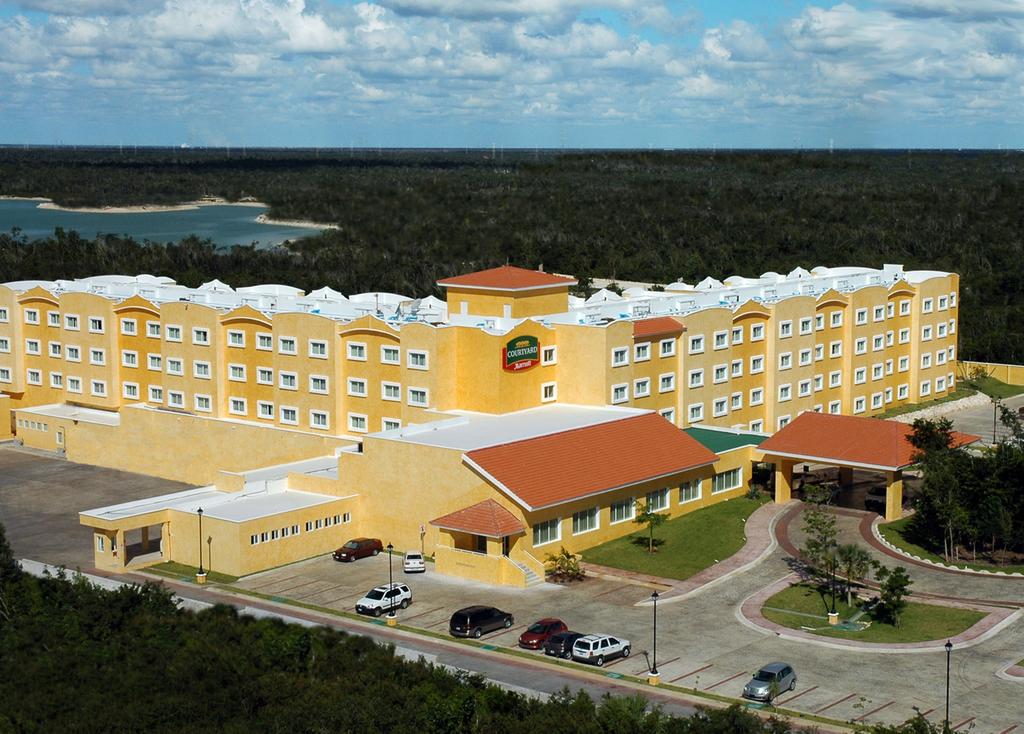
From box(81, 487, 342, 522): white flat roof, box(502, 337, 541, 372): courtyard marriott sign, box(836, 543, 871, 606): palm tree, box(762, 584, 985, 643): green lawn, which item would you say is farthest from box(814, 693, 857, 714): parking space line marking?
box(502, 337, 541, 372): courtyard marriott sign

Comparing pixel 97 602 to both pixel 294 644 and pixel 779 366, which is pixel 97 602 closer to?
pixel 294 644

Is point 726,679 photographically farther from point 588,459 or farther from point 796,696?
point 588,459

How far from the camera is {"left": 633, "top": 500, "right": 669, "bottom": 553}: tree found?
61019mm

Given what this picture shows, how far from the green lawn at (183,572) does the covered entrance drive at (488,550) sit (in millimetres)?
8982

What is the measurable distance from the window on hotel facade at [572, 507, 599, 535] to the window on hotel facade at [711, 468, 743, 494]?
9553 millimetres

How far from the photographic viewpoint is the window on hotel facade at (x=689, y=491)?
67.9 m

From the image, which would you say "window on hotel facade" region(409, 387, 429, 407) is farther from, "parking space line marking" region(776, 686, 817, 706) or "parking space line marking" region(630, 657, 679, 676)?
"parking space line marking" region(776, 686, 817, 706)

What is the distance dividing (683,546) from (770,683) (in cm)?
1836

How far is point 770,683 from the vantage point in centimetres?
4403

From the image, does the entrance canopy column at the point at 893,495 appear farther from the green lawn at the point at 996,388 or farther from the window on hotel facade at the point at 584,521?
the green lawn at the point at 996,388

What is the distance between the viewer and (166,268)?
155250 millimetres

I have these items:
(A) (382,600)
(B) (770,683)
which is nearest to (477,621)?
(A) (382,600)

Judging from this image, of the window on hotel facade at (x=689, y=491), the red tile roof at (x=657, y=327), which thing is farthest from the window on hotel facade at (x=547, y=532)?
the red tile roof at (x=657, y=327)

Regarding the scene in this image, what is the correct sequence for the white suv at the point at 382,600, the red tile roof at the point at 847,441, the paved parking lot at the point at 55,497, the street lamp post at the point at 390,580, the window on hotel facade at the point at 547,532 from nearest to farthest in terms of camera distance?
the white suv at the point at 382,600 → the street lamp post at the point at 390,580 → the window on hotel facade at the point at 547,532 → the paved parking lot at the point at 55,497 → the red tile roof at the point at 847,441
